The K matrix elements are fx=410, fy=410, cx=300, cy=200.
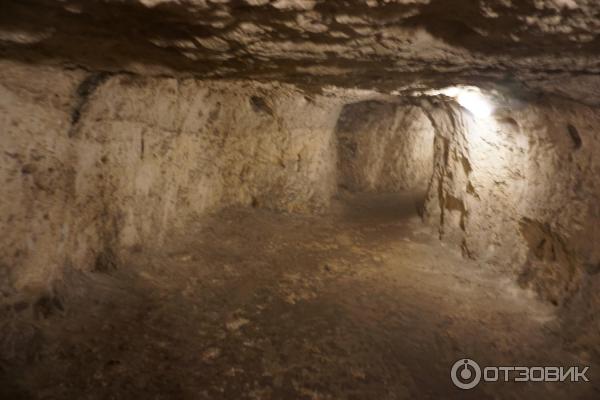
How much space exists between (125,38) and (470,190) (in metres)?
4.08

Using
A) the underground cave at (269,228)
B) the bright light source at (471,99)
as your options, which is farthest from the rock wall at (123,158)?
the bright light source at (471,99)

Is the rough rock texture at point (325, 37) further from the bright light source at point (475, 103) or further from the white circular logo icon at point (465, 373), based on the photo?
the white circular logo icon at point (465, 373)

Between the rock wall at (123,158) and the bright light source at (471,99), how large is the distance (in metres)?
1.91

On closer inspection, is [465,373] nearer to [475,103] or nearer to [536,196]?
[536,196]

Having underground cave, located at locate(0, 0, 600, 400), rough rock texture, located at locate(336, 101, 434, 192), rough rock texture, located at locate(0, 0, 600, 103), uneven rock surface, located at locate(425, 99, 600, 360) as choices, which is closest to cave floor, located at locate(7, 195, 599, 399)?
underground cave, located at locate(0, 0, 600, 400)

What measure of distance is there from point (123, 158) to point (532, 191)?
3.84 metres

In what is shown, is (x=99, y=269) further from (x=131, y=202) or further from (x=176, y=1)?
(x=176, y=1)

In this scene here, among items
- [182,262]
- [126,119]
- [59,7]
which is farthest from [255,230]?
[59,7]

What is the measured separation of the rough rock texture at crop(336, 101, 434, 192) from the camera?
8312 mm

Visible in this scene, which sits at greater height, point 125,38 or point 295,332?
point 125,38

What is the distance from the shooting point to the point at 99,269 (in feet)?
11.7

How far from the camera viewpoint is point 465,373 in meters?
2.98

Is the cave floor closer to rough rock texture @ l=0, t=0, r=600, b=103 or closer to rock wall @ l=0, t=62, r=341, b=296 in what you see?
rock wall @ l=0, t=62, r=341, b=296

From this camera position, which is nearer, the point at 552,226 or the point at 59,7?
the point at 59,7
